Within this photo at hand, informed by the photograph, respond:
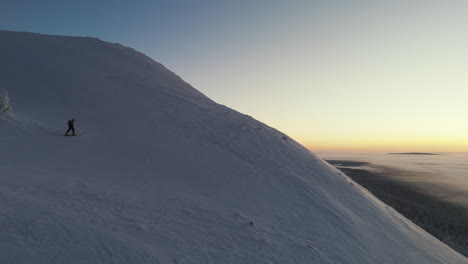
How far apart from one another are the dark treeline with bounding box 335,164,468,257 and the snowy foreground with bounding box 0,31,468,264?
533cm

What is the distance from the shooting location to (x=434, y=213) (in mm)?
20797

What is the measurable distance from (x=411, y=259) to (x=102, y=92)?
685 inches

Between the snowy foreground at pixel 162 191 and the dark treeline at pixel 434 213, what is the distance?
5332 millimetres

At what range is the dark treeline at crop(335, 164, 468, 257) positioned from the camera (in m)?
16.0

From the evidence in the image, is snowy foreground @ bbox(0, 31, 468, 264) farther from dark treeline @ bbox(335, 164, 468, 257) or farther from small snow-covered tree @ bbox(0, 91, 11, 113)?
dark treeline @ bbox(335, 164, 468, 257)

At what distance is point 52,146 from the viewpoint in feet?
36.2

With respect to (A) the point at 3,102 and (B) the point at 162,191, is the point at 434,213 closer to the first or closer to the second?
(B) the point at 162,191

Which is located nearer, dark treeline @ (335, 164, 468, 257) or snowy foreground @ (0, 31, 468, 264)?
snowy foreground @ (0, 31, 468, 264)

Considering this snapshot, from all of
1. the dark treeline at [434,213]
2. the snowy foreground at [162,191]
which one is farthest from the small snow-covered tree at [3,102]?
the dark treeline at [434,213]

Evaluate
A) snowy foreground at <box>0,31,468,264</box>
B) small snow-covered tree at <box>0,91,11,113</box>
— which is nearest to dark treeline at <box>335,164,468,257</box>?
snowy foreground at <box>0,31,468,264</box>

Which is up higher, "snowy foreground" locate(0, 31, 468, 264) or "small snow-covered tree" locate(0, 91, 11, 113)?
"small snow-covered tree" locate(0, 91, 11, 113)

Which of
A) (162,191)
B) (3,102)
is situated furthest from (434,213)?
(3,102)

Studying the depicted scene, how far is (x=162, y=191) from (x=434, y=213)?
2068 cm

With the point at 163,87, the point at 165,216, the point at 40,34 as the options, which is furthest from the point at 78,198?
the point at 40,34
